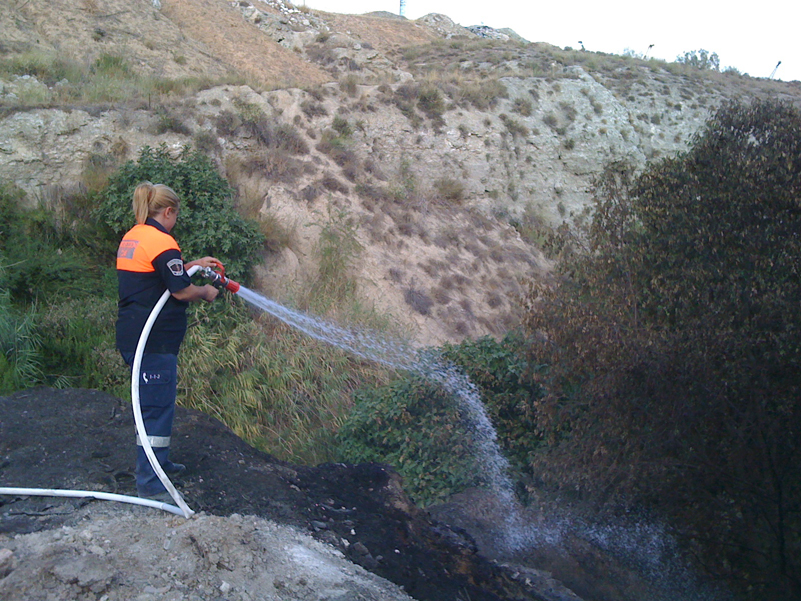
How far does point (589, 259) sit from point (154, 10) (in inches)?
727

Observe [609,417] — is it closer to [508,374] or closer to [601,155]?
[508,374]

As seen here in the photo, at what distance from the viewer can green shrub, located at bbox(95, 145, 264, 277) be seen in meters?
9.02

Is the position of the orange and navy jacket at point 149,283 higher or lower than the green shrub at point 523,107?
lower

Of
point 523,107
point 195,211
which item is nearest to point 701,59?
point 523,107

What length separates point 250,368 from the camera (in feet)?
25.9

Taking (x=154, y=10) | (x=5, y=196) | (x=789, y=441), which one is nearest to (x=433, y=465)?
(x=789, y=441)

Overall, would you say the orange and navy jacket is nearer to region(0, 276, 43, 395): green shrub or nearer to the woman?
the woman

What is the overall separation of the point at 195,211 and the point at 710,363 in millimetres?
7116

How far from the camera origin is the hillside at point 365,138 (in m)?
11.0

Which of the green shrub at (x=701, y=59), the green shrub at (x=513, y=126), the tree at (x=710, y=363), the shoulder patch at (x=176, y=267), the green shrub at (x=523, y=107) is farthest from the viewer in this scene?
the green shrub at (x=701, y=59)

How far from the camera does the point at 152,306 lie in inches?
171

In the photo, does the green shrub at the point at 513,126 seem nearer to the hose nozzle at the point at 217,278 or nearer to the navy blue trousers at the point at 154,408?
the hose nozzle at the point at 217,278

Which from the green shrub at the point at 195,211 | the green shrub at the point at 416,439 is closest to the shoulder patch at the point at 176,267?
the green shrub at the point at 416,439

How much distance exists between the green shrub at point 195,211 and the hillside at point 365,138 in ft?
2.91
